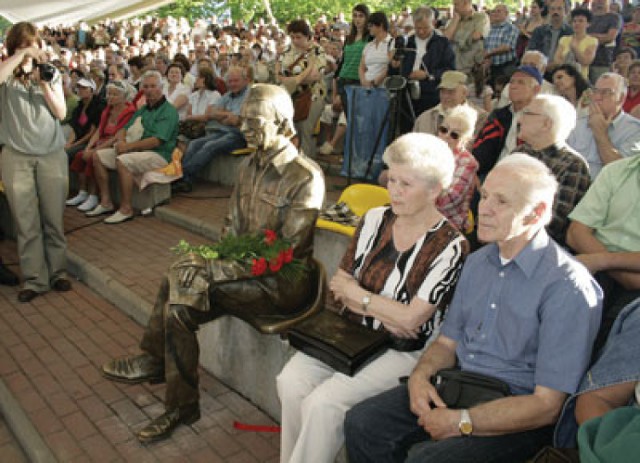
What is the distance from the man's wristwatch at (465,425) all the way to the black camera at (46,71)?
4.09 m

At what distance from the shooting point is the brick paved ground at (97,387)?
9.96 feet

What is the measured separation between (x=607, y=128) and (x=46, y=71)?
439 centimetres

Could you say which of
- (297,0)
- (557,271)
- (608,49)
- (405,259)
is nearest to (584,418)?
(557,271)

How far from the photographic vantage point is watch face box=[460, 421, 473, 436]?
204 cm

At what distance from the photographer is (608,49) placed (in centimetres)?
765

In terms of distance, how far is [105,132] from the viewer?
7707 millimetres

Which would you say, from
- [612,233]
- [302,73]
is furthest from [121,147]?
[612,233]

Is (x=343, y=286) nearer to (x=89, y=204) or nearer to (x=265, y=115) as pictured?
(x=265, y=115)

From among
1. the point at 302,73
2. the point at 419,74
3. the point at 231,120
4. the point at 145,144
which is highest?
the point at 419,74

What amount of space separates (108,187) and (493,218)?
6295 mm

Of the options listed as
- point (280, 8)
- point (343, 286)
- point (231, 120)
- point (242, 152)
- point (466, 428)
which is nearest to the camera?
point (466, 428)

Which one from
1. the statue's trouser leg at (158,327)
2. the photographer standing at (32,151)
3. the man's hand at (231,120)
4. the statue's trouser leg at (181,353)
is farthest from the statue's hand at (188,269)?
the man's hand at (231,120)

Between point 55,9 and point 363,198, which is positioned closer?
point 363,198

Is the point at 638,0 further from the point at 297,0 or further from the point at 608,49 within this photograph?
the point at 297,0
